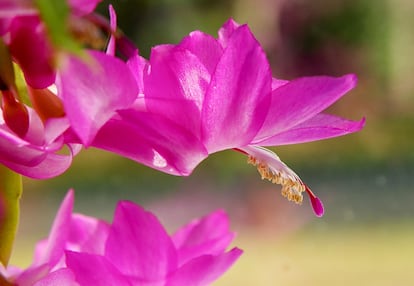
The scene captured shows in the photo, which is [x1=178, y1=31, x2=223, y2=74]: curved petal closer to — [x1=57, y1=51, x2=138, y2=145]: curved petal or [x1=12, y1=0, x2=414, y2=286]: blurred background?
[x1=57, y1=51, x2=138, y2=145]: curved petal

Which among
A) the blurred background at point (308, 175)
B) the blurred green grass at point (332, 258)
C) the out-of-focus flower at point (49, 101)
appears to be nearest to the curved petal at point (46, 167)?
the out-of-focus flower at point (49, 101)

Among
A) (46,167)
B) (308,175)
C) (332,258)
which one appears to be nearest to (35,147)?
(46,167)

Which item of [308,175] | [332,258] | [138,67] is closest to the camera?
[138,67]

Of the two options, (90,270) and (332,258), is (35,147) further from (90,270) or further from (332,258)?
(332,258)

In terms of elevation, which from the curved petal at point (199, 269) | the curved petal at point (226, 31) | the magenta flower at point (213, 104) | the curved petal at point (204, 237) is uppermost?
the curved petal at point (226, 31)

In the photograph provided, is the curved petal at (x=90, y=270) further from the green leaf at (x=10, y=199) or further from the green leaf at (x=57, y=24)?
the green leaf at (x=57, y=24)
